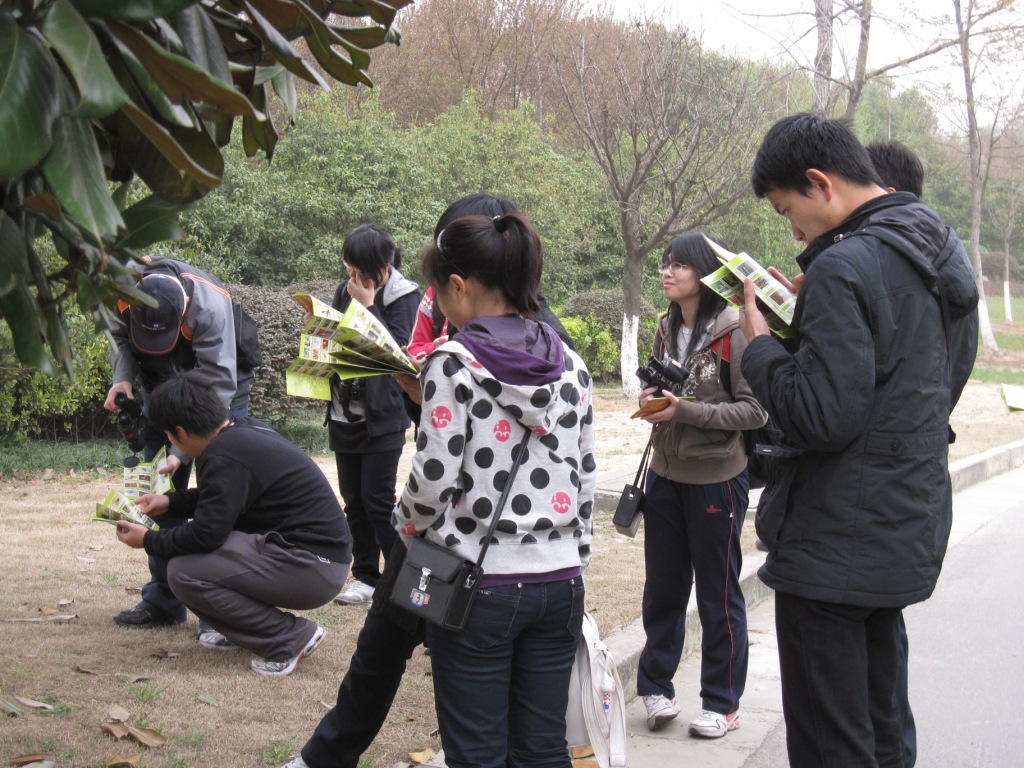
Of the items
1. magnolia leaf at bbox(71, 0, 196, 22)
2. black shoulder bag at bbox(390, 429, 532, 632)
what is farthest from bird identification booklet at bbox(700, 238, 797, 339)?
magnolia leaf at bbox(71, 0, 196, 22)

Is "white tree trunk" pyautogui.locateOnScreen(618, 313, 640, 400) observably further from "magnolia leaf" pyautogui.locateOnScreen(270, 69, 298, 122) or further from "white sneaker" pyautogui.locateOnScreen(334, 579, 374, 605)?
"magnolia leaf" pyautogui.locateOnScreen(270, 69, 298, 122)

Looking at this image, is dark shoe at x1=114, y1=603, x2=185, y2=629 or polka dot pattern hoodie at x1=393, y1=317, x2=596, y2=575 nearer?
polka dot pattern hoodie at x1=393, y1=317, x2=596, y2=575

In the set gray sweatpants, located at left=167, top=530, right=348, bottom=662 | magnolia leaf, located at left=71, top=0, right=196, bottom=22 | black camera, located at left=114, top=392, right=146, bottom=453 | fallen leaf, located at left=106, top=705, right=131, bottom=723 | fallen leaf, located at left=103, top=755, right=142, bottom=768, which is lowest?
fallen leaf, located at left=106, top=705, right=131, bottom=723

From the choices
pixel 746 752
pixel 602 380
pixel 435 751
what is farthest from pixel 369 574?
pixel 602 380

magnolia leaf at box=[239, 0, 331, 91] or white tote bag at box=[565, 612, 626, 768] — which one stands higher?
magnolia leaf at box=[239, 0, 331, 91]

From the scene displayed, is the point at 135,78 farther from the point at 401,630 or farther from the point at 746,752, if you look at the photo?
the point at 746,752

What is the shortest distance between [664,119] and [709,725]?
40.7 feet

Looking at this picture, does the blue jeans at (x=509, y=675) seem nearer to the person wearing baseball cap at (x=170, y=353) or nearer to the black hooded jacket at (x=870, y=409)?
the black hooded jacket at (x=870, y=409)

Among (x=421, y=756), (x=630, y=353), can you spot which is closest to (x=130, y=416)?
(x=421, y=756)

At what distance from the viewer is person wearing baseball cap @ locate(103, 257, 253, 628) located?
4.62m

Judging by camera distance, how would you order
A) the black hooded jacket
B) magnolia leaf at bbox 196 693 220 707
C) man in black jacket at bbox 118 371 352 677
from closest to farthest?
the black hooded jacket
magnolia leaf at bbox 196 693 220 707
man in black jacket at bbox 118 371 352 677

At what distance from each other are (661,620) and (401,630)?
1453mm

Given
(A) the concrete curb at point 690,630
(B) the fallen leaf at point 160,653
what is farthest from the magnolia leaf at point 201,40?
(B) the fallen leaf at point 160,653

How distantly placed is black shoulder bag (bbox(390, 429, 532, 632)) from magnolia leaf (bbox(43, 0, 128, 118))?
4.83 feet
